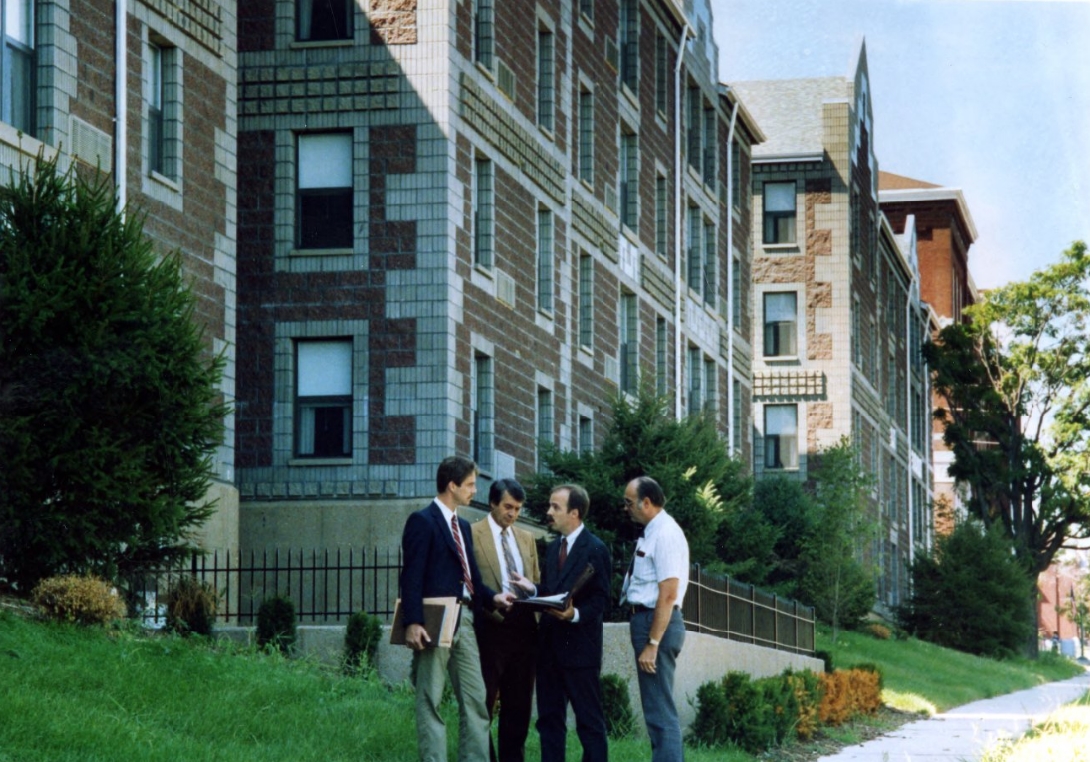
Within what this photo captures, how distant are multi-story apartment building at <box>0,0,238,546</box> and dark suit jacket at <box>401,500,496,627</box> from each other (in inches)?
288

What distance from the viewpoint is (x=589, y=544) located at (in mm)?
13594

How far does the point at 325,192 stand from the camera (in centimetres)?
2864

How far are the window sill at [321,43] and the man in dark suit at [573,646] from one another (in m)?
15.9

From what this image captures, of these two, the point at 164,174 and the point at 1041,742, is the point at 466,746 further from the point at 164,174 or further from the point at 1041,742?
the point at 164,174

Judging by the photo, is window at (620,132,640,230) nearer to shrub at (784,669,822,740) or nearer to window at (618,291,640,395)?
window at (618,291,640,395)

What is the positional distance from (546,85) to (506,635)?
67.1 ft

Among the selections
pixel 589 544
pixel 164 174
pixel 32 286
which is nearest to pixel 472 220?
pixel 164 174

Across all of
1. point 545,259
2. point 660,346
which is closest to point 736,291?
point 660,346

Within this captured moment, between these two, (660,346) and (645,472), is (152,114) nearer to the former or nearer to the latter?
(645,472)

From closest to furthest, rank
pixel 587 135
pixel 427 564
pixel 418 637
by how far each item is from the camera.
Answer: pixel 418 637 → pixel 427 564 → pixel 587 135

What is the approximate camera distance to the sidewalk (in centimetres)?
1937

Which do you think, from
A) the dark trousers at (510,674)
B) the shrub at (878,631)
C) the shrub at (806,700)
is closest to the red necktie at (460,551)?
the dark trousers at (510,674)

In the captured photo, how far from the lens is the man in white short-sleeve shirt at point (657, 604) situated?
13.3 metres

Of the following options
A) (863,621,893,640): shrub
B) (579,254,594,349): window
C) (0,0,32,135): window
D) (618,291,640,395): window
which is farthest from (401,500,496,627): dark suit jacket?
(863,621,893,640): shrub
